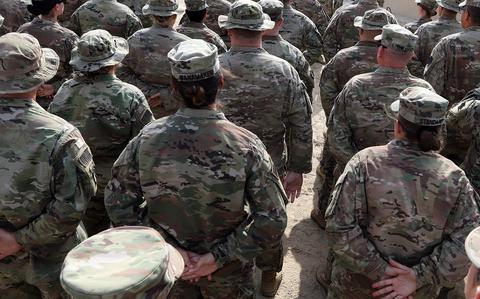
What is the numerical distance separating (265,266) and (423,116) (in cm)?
222

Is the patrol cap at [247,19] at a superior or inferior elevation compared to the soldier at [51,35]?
superior

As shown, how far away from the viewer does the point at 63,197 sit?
2.87 metres

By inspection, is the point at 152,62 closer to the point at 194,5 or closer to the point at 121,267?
the point at 194,5

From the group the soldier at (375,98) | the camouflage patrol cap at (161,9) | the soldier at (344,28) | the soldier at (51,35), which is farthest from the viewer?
the soldier at (344,28)

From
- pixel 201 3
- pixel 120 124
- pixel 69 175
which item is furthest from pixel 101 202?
pixel 201 3

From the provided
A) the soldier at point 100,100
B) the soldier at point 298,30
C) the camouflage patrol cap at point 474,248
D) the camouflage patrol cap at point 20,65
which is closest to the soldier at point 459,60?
the soldier at point 298,30

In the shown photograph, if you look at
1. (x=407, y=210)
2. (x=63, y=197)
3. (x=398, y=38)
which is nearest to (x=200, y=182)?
(x=63, y=197)

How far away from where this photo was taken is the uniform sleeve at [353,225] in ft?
9.55

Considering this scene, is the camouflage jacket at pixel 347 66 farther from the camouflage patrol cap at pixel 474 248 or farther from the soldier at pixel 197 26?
the camouflage patrol cap at pixel 474 248

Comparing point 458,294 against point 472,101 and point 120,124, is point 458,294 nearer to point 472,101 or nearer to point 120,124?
point 472,101

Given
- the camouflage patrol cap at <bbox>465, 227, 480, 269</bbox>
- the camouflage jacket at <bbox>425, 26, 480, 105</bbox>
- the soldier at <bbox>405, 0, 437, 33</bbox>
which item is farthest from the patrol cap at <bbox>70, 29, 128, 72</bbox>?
the soldier at <bbox>405, 0, 437, 33</bbox>

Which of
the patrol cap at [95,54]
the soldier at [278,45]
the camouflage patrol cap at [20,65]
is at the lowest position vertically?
the soldier at [278,45]

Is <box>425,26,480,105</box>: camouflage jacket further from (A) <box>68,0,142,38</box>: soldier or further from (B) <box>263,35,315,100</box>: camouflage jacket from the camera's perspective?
(A) <box>68,0,142,38</box>: soldier

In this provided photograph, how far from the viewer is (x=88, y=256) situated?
5.82 ft
